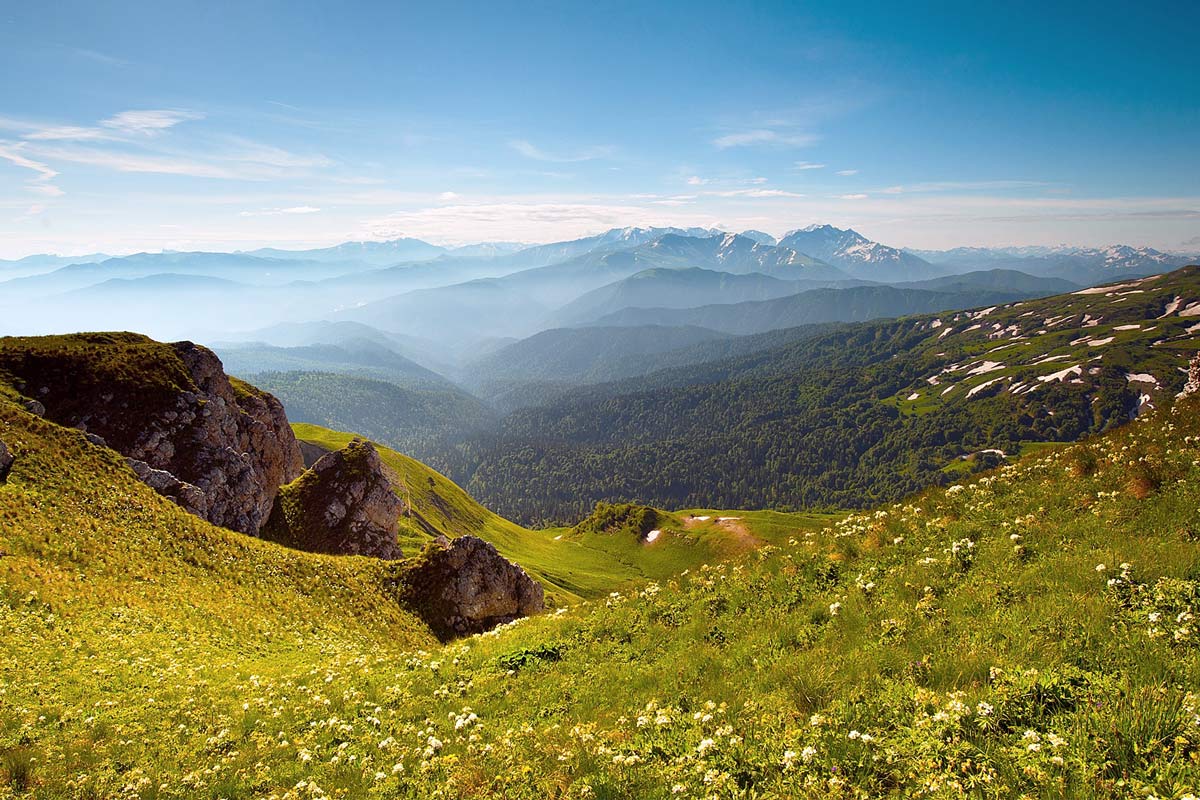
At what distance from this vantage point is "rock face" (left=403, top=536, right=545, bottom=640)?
1436 inches

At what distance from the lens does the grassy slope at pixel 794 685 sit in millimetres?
6352

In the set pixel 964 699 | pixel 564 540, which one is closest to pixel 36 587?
A: pixel 964 699

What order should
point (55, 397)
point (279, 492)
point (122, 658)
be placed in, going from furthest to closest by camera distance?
point (279, 492)
point (55, 397)
point (122, 658)

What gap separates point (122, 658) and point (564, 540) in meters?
155

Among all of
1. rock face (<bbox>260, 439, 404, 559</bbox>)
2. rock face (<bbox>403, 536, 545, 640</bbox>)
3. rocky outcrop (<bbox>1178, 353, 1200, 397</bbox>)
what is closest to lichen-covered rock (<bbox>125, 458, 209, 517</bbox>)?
rock face (<bbox>260, 439, 404, 559</bbox>)

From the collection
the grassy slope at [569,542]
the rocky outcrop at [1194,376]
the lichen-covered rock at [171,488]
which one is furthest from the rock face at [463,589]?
the grassy slope at [569,542]

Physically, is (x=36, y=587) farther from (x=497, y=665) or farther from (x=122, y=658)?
(x=497, y=665)

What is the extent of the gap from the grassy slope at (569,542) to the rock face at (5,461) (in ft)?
241

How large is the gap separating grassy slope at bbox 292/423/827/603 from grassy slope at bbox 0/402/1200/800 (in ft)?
297

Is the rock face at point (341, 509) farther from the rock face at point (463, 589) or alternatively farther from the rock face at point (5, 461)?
the rock face at point (5, 461)

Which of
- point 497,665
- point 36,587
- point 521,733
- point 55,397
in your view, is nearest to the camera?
point 521,733

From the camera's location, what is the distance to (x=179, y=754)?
11.9 meters

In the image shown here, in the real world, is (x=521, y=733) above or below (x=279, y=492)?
above

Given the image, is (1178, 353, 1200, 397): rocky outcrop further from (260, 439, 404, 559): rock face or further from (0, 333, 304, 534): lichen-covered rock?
(0, 333, 304, 534): lichen-covered rock
